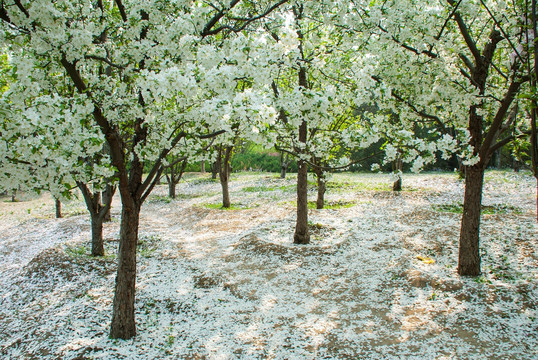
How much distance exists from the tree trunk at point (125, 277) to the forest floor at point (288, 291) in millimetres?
288

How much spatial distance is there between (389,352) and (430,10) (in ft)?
22.7

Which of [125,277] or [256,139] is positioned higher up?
[256,139]

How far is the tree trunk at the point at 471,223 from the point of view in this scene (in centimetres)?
815

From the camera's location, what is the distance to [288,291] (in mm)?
8836

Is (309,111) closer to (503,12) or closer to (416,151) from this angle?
(416,151)

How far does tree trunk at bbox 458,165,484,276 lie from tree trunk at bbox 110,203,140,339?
25.1 ft

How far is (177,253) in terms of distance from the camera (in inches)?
491

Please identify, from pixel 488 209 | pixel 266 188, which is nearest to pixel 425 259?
pixel 488 209

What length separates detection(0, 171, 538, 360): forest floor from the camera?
6.32 meters

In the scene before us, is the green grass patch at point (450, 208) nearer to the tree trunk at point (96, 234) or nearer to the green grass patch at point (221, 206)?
the green grass patch at point (221, 206)

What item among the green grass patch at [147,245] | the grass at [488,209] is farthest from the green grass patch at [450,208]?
the green grass patch at [147,245]

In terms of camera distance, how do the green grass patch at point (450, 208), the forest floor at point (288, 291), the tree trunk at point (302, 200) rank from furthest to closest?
the green grass patch at point (450, 208), the tree trunk at point (302, 200), the forest floor at point (288, 291)

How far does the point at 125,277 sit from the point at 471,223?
26.2ft

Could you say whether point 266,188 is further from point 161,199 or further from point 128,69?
point 128,69
